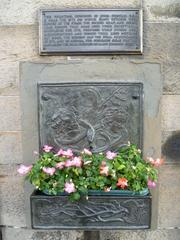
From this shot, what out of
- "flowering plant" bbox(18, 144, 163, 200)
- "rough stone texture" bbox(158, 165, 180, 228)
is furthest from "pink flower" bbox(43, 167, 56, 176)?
"rough stone texture" bbox(158, 165, 180, 228)

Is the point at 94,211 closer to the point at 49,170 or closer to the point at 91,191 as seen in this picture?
the point at 91,191

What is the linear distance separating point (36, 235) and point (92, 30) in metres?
1.75

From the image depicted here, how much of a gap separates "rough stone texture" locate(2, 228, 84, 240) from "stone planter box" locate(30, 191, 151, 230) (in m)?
0.51

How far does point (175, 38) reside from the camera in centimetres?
294

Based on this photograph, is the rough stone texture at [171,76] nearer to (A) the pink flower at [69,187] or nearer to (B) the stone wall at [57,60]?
(B) the stone wall at [57,60]

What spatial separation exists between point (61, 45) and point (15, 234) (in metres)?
1.62

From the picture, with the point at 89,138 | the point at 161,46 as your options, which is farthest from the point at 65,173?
the point at 161,46

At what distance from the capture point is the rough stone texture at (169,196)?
3.08 m

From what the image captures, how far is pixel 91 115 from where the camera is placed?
9.73ft

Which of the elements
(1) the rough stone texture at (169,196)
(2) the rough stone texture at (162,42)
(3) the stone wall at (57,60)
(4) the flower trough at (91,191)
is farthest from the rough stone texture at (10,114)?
(1) the rough stone texture at (169,196)

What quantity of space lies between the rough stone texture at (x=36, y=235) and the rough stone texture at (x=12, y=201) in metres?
0.06

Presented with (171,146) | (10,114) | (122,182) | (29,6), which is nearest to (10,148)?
(10,114)

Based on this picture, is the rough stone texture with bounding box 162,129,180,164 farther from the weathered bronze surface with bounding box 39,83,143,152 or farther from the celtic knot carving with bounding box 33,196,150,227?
the celtic knot carving with bounding box 33,196,150,227

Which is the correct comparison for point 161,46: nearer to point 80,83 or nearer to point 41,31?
point 80,83
